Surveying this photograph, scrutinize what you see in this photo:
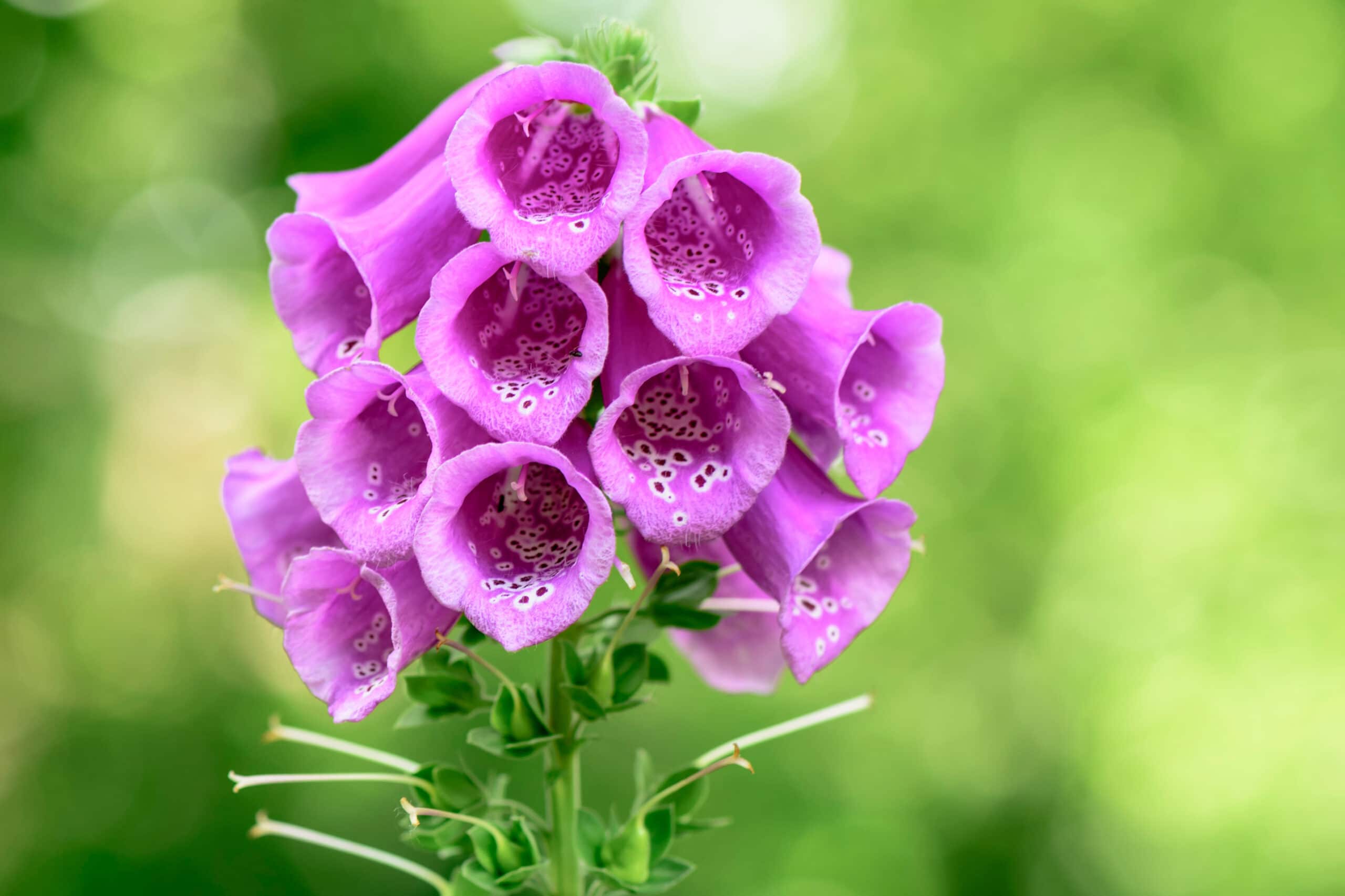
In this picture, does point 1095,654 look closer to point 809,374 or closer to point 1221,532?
point 1221,532

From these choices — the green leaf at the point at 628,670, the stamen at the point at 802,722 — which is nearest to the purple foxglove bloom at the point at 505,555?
the green leaf at the point at 628,670

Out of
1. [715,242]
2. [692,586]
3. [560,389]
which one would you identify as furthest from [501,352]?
[692,586]

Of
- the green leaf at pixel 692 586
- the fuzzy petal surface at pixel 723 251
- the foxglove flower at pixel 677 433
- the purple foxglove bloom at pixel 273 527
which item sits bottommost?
the purple foxglove bloom at pixel 273 527

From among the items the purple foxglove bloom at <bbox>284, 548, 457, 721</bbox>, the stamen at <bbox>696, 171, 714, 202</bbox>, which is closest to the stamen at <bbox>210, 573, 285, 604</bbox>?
the purple foxglove bloom at <bbox>284, 548, 457, 721</bbox>

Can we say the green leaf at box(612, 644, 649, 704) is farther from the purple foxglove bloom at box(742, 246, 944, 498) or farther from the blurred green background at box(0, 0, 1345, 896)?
the blurred green background at box(0, 0, 1345, 896)

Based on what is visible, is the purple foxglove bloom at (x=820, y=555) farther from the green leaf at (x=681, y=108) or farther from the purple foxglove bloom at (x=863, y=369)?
the green leaf at (x=681, y=108)

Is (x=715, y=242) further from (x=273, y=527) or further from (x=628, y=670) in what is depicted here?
(x=273, y=527)
